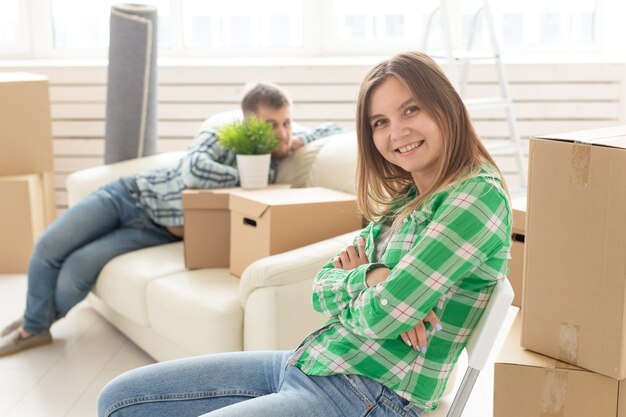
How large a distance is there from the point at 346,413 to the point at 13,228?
2.96m

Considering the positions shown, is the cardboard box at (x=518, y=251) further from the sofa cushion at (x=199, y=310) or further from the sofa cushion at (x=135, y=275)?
the sofa cushion at (x=135, y=275)

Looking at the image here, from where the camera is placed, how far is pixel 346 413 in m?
1.49

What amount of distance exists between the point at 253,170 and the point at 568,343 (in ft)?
4.98

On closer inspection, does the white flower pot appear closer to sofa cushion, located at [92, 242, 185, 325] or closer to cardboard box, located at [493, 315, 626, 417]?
sofa cushion, located at [92, 242, 185, 325]

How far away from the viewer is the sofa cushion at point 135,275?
286cm

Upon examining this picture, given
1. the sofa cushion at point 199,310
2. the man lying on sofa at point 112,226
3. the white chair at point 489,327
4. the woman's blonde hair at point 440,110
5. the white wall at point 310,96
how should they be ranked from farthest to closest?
the white wall at point 310,96, the man lying on sofa at point 112,226, the sofa cushion at point 199,310, the woman's blonde hair at point 440,110, the white chair at point 489,327

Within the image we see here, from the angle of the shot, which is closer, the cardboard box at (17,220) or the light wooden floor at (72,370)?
the light wooden floor at (72,370)

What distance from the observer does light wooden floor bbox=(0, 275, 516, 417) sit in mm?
2689

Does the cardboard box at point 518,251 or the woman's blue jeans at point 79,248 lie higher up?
the cardboard box at point 518,251

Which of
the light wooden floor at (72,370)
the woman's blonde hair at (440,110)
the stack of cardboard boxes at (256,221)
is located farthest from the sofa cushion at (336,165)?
the woman's blonde hair at (440,110)

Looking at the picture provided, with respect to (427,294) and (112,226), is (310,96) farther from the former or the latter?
(427,294)

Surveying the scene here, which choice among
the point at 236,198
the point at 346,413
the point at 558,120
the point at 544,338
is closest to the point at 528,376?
the point at 544,338

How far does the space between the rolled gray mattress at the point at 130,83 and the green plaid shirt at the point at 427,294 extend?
2.27 meters

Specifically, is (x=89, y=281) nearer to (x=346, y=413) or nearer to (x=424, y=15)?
(x=346, y=413)
